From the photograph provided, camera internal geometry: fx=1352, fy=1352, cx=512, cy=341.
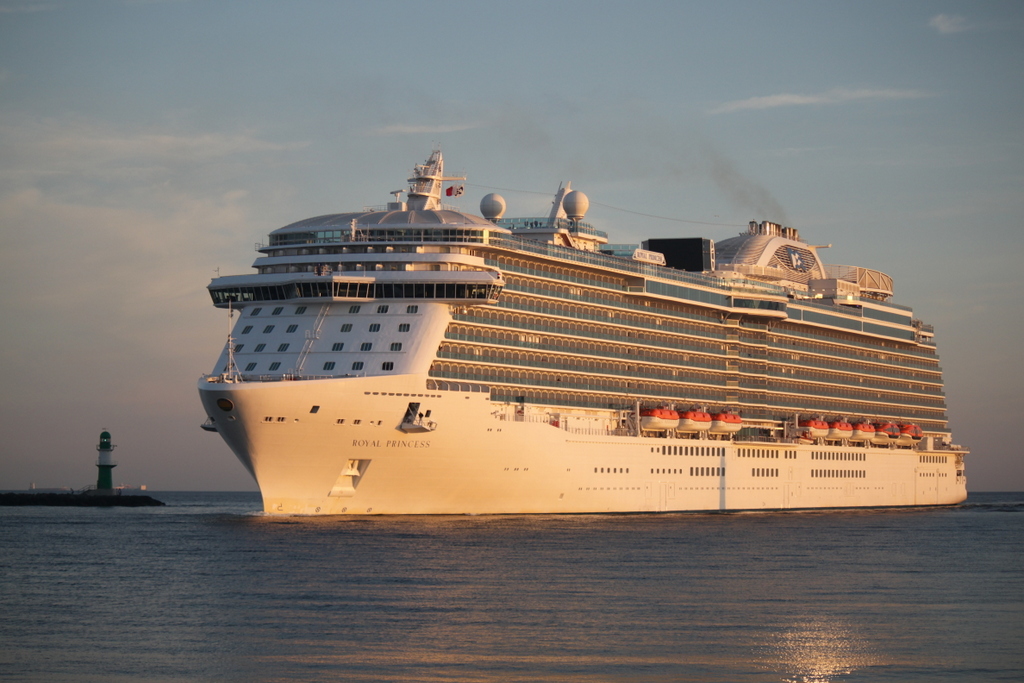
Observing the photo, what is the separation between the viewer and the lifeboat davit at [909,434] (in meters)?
106

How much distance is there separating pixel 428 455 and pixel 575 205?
27250 mm

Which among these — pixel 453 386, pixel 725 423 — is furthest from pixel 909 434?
pixel 453 386

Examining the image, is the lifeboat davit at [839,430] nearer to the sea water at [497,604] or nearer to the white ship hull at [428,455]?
the white ship hull at [428,455]

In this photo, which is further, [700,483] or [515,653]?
[700,483]

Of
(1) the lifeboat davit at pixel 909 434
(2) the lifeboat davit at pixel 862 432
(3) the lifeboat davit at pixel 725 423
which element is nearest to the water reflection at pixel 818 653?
(3) the lifeboat davit at pixel 725 423

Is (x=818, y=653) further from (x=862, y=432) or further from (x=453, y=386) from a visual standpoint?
(x=862, y=432)

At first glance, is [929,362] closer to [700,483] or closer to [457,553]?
[700,483]

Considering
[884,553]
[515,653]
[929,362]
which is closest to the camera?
[515,653]

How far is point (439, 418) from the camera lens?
202ft

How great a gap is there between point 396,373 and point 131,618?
27.1 metres

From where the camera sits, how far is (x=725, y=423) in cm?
8412

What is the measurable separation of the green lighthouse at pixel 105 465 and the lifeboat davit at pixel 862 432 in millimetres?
57969

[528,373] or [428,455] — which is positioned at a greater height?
[528,373]

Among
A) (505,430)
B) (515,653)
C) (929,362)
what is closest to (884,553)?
(505,430)
